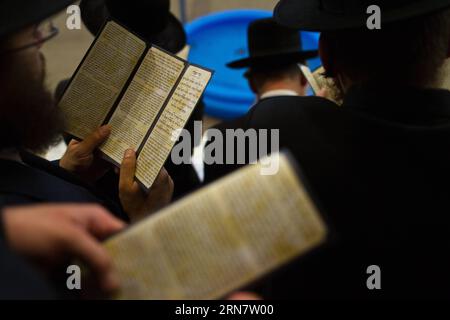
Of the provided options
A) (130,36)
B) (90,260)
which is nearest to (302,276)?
→ (90,260)

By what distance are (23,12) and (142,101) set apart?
17.9 inches

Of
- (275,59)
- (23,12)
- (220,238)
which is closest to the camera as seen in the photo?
(220,238)

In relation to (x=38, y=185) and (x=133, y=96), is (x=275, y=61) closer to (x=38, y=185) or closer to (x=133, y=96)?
(x=133, y=96)

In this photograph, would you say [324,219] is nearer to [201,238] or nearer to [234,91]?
[201,238]

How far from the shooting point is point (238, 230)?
0.58 metres

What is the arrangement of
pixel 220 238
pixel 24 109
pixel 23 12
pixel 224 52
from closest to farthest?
1. pixel 220 238
2. pixel 23 12
3. pixel 24 109
4. pixel 224 52

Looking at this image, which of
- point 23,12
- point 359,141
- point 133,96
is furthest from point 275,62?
point 23,12

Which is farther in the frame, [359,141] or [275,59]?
[275,59]

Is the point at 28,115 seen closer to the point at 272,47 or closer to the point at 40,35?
the point at 40,35

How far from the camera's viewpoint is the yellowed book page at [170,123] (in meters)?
1.06

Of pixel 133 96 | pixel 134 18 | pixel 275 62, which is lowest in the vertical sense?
pixel 133 96

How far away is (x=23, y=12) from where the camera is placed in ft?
2.29

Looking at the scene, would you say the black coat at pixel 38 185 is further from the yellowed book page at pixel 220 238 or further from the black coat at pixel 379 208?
the black coat at pixel 379 208

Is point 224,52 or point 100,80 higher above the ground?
point 224,52
